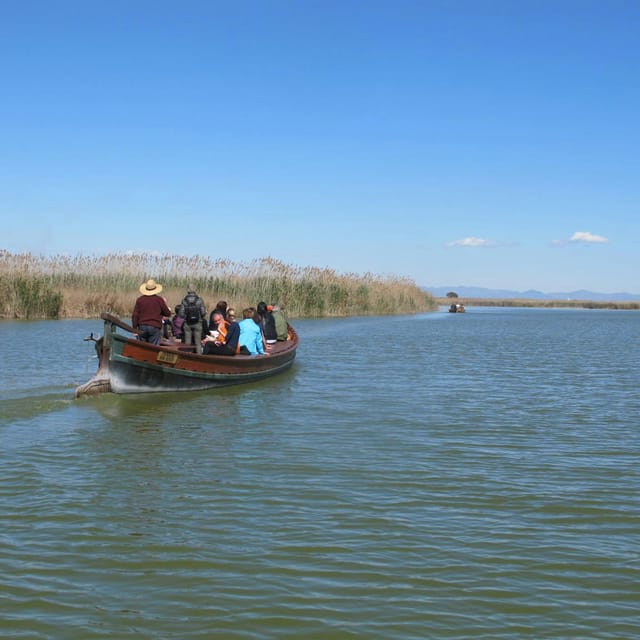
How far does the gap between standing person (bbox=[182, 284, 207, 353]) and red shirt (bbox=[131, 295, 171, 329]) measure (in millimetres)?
1165

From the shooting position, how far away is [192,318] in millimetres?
15852

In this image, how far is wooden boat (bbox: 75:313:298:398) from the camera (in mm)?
13125

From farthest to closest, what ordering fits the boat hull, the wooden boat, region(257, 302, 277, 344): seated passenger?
region(257, 302, 277, 344): seated passenger, the boat hull, the wooden boat

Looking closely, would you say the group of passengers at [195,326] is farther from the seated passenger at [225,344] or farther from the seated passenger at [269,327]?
the seated passenger at [269,327]

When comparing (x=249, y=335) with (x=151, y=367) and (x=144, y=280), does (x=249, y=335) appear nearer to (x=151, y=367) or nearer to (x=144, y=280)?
(x=151, y=367)

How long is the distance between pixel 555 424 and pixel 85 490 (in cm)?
706

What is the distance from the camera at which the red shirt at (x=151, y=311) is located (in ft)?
47.3

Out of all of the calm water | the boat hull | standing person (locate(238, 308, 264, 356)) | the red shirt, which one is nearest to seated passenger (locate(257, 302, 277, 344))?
standing person (locate(238, 308, 264, 356))

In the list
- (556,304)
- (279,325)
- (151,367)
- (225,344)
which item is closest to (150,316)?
(151,367)

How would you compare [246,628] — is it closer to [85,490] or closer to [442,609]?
[442,609]

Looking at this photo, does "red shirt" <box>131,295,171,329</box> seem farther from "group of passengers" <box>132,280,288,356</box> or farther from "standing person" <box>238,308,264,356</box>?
"standing person" <box>238,308,264,356</box>

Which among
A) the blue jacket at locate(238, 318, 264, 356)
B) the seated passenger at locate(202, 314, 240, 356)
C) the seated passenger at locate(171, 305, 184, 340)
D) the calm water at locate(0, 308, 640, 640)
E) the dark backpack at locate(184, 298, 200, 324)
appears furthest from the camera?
the seated passenger at locate(171, 305, 184, 340)

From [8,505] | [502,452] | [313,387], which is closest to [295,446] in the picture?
[502,452]

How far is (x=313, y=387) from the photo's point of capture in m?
16.2
